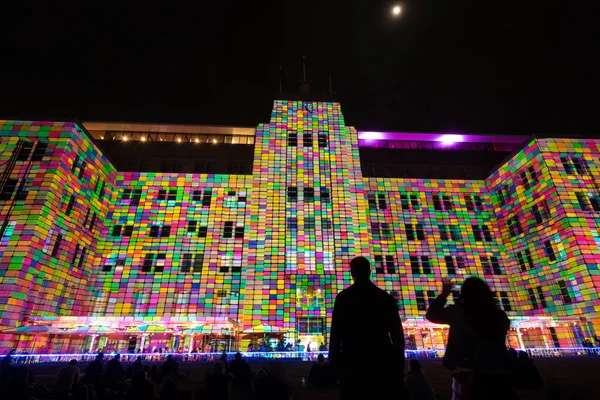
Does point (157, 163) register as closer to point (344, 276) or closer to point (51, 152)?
point (51, 152)

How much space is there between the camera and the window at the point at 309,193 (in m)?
59.8

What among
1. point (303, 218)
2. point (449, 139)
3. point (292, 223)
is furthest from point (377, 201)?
point (449, 139)

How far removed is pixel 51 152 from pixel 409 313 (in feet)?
205

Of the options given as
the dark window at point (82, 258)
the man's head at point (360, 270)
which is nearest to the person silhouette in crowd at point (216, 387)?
the man's head at point (360, 270)

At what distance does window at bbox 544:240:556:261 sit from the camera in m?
51.4

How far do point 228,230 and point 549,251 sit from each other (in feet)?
178

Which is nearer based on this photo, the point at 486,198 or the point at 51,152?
the point at 51,152

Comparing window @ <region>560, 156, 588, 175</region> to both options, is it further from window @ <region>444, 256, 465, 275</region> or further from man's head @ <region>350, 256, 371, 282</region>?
man's head @ <region>350, 256, 371, 282</region>

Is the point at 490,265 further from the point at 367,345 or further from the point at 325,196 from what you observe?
the point at 367,345

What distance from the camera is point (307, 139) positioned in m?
66.1

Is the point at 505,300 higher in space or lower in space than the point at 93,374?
higher

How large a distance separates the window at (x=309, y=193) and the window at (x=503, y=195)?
121 ft

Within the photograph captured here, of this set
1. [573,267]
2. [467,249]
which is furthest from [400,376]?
[467,249]

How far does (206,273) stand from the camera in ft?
190
